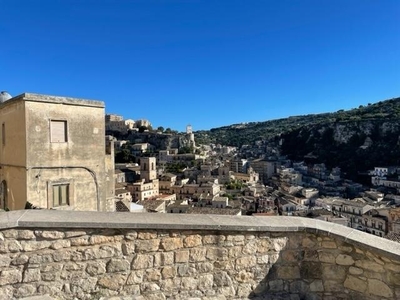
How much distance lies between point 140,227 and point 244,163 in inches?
3763

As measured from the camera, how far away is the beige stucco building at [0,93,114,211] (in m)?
8.11

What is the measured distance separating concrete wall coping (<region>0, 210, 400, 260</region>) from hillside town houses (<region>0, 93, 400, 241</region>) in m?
5.73

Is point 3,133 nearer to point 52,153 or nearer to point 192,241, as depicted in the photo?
point 52,153

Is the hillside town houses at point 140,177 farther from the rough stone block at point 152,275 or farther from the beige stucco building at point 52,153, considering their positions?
the rough stone block at point 152,275

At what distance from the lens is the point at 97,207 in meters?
9.59

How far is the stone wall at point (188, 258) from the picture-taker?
9.58 feet

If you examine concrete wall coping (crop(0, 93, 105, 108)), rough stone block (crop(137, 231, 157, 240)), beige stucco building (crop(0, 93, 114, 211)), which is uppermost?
concrete wall coping (crop(0, 93, 105, 108))

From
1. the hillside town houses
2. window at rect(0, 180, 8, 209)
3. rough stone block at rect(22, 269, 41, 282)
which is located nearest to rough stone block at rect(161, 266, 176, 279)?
rough stone block at rect(22, 269, 41, 282)

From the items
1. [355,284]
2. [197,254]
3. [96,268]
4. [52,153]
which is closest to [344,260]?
[355,284]

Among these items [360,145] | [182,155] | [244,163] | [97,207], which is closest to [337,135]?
[360,145]

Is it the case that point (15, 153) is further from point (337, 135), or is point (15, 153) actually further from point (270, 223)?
point (337, 135)

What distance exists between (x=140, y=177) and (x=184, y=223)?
68021 mm

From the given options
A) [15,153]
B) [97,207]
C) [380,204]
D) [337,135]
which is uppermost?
[337,135]

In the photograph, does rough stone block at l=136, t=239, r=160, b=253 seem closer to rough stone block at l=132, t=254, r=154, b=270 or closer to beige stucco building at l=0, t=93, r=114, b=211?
rough stone block at l=132, t=254, r=154, b=270
